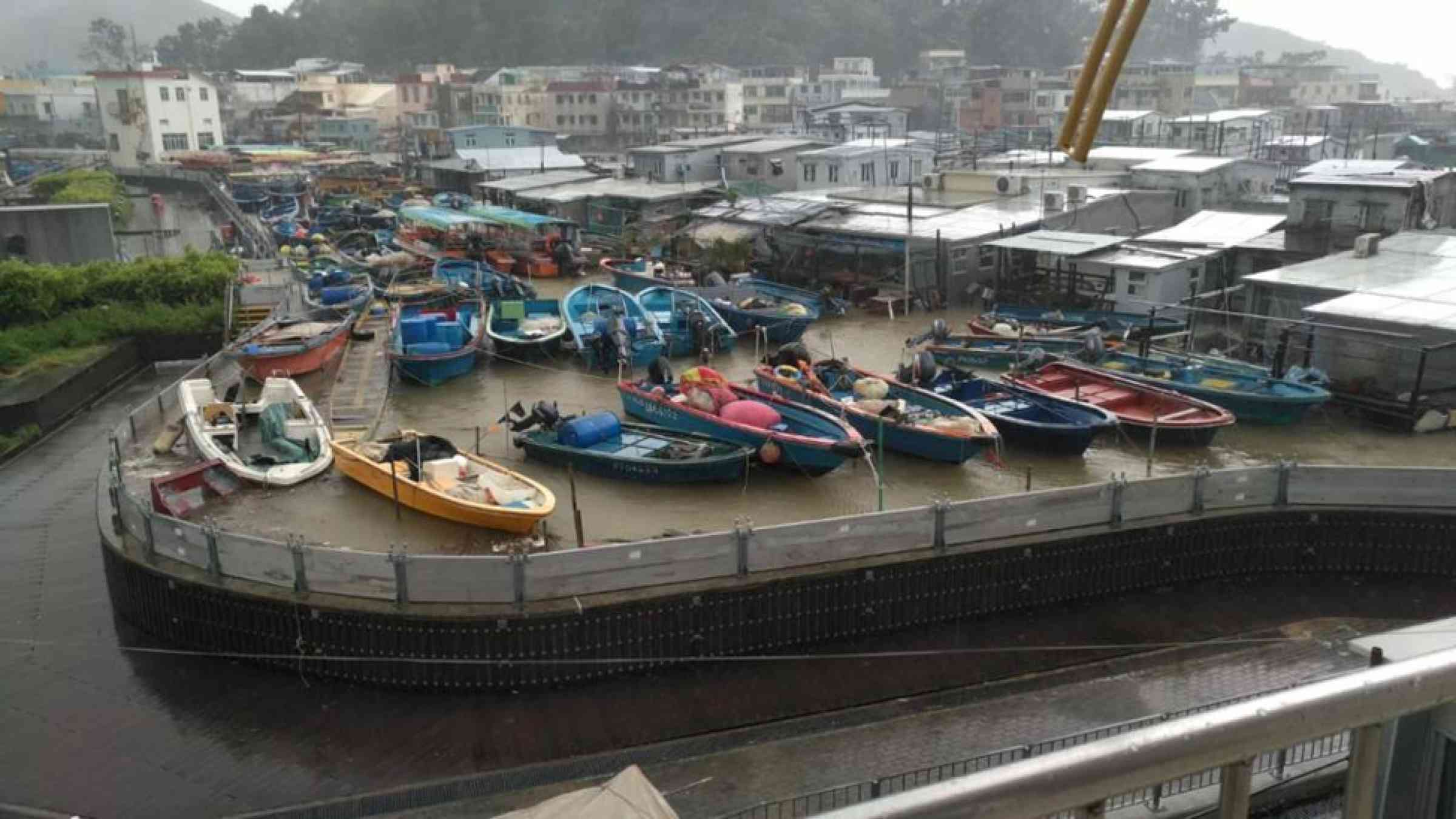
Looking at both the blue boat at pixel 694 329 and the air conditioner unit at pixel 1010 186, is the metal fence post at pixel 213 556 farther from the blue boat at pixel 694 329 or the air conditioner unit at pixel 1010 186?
the air conditioner unit at pixel 1010 186

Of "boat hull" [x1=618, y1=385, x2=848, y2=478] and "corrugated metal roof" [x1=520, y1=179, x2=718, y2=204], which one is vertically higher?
"corrugated metal roof" [x1=520, y1=179, x2=718, y2=204]

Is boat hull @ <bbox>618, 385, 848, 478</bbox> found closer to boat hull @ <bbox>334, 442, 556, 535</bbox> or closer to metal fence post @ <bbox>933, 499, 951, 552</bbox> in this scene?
metal fence post @ <bbox>933, 499, 951, 552</bbox>

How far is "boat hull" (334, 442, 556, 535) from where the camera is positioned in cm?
1321

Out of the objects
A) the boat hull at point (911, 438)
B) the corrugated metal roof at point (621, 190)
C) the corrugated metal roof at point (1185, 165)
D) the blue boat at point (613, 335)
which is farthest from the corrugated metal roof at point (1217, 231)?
the corrugated metal roof at point (621, 190)

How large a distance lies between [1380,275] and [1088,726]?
13.5 m

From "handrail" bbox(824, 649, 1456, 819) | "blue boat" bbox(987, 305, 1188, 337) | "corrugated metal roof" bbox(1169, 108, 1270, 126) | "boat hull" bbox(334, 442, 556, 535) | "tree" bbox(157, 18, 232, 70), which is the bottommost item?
"boat hull" bbox(334, 442, 556, 535)

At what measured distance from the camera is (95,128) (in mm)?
92188

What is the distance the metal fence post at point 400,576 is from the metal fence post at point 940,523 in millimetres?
6019

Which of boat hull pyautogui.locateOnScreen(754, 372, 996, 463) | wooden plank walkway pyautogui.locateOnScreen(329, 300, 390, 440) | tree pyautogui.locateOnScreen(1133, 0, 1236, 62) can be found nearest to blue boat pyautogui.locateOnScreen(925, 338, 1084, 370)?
boat hull pyautogui.locateOnScreen(754, 372, 996, 463)

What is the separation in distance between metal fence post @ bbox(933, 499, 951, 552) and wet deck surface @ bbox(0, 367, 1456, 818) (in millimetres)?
1084

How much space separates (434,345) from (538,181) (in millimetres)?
24873

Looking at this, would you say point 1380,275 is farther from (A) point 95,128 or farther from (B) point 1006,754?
(A) point 95,128

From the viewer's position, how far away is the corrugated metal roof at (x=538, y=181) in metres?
43.3

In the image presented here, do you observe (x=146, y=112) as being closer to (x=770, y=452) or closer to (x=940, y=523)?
(x=770, y=452)
